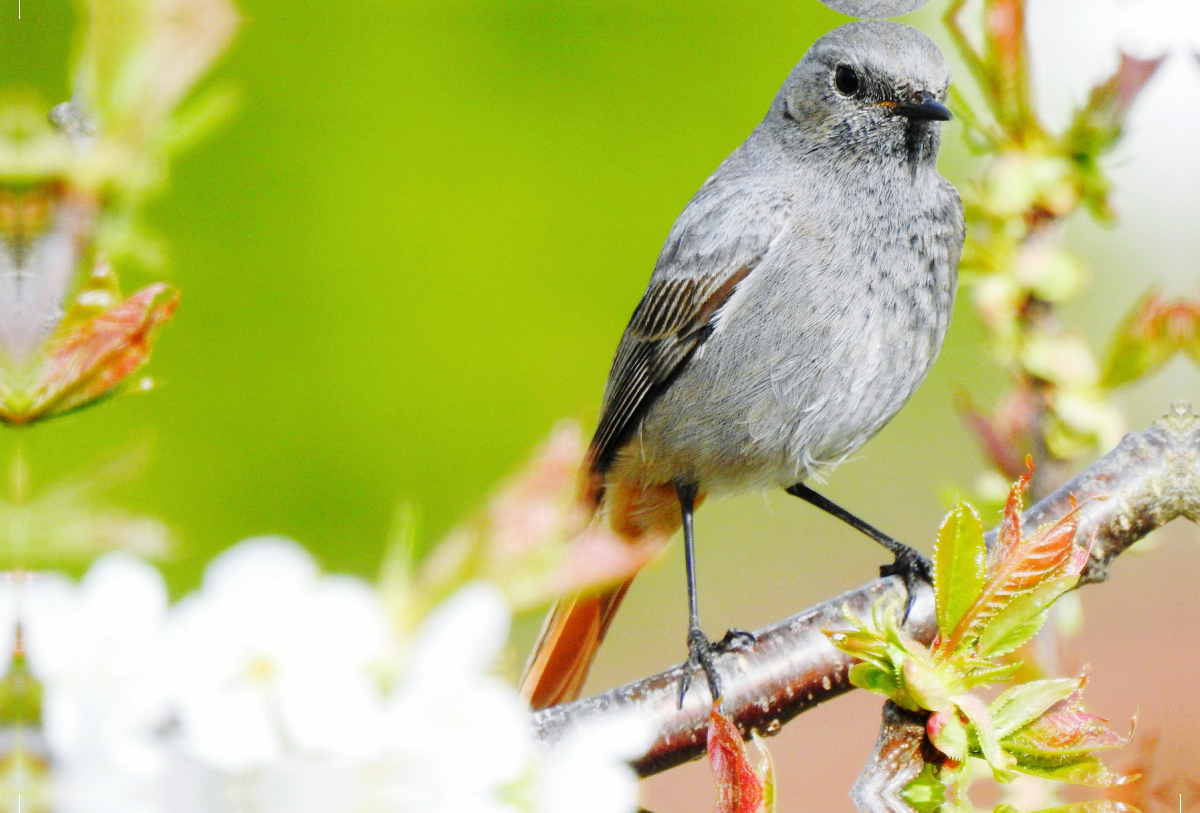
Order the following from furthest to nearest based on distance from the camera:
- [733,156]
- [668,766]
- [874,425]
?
[733,156] → [874,425] → [668,766]

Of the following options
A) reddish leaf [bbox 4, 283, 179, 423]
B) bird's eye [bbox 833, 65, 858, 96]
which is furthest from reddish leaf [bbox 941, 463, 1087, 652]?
bird's eye [bbox 833, 65, 858, 96]

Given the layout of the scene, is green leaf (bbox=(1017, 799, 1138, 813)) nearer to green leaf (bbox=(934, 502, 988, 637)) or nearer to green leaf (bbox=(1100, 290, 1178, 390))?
green leaf (bbox=(934, 502, 988, 637))

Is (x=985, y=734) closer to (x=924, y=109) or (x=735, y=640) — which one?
(x=735, y=640)

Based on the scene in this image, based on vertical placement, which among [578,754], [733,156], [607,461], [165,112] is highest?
[733,156]

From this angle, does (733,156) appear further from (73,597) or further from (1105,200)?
(73,597)

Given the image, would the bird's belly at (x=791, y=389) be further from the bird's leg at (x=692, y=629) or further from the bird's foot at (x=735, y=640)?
the bird's foot at (x=735, y=640)

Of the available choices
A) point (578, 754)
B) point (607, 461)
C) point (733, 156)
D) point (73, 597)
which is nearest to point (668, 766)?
point (578, 754)

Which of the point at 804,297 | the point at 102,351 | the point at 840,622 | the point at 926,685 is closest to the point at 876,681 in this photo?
the point at 926,685
